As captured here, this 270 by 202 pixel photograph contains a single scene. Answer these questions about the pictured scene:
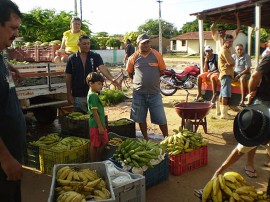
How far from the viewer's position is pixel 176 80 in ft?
47.2

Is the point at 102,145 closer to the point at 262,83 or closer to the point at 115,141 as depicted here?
the point at 115,141

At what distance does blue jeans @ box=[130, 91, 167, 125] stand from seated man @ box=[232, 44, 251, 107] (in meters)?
3.66

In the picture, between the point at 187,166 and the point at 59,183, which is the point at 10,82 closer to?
the point at 59,183

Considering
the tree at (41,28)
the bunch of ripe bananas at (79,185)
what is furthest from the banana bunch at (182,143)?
the tree at (41,28)

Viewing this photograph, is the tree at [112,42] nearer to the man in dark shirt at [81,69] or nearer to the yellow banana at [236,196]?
the man in dark shirt at [81,69]

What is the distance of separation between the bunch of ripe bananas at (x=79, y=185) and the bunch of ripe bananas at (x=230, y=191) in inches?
42.7

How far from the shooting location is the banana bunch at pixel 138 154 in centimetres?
433

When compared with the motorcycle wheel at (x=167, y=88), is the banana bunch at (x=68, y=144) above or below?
below

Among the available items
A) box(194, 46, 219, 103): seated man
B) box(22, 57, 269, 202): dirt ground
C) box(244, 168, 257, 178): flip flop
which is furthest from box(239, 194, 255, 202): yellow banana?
box(194, 46, 219, 103): seated man

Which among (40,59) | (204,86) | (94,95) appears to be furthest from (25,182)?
(204,86)

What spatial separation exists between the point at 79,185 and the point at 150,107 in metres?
3.17

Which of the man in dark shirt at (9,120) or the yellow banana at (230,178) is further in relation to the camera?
the yellow banana at (230,178)

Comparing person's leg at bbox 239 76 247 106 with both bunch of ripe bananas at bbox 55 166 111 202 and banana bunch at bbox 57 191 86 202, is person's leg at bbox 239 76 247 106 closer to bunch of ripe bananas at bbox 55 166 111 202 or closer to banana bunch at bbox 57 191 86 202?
bunch of ripe bananas at bbox 55 166 111 202

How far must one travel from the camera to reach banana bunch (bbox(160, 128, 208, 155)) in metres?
5.04
